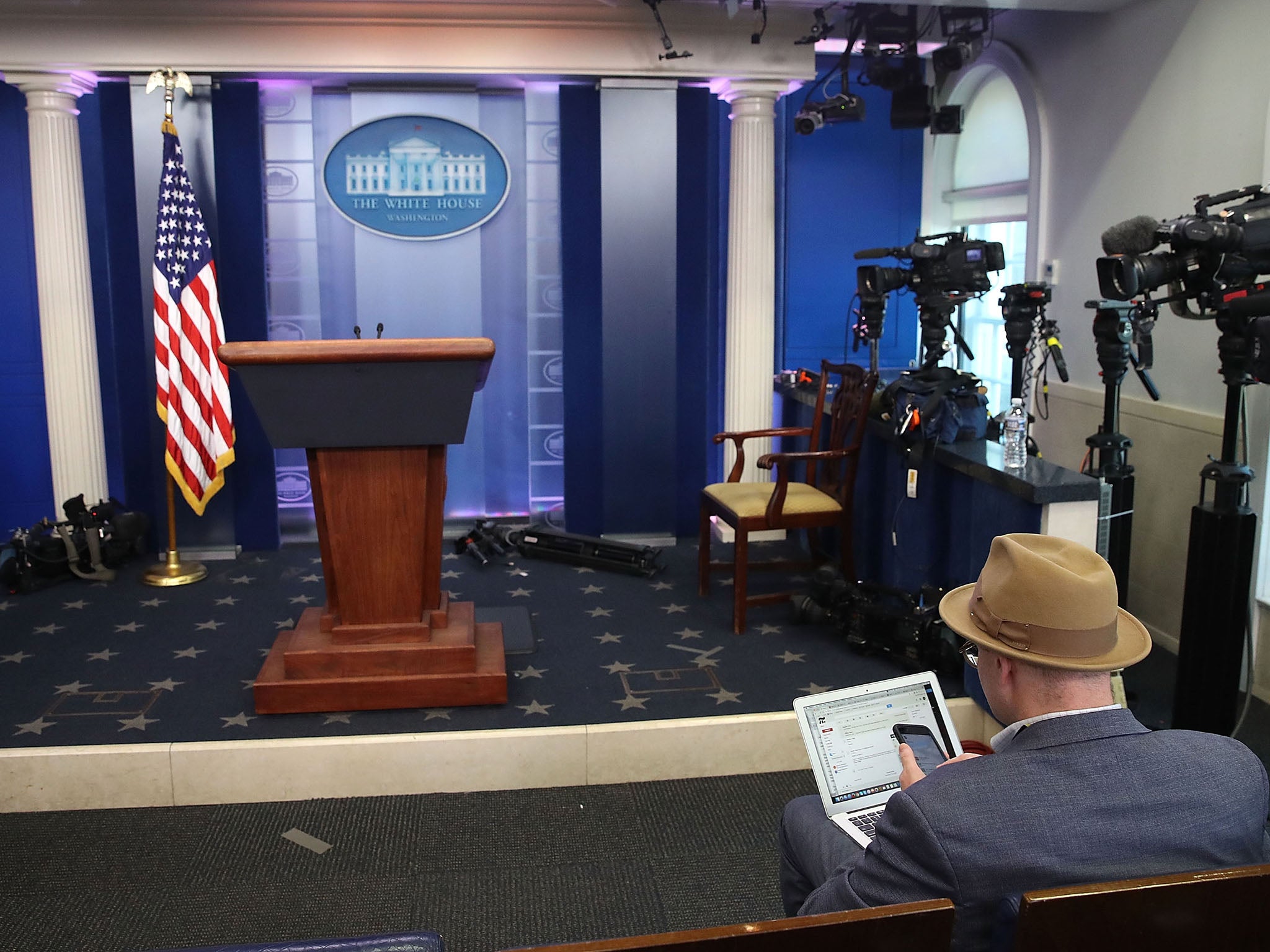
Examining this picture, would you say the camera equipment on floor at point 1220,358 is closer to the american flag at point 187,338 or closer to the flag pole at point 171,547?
the american flag at point 187,338

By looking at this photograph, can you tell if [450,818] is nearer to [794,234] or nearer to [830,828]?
[830,828]

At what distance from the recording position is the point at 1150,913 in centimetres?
140

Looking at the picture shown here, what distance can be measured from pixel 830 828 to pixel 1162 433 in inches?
120

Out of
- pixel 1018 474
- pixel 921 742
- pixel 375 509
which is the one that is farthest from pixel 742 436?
pixel 921 742

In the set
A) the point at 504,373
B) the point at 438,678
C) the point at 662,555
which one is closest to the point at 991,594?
the point at 438,678

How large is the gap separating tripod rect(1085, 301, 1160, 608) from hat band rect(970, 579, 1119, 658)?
7.47 feet

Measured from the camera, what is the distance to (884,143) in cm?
645

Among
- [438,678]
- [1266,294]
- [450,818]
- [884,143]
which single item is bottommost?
[450,818]

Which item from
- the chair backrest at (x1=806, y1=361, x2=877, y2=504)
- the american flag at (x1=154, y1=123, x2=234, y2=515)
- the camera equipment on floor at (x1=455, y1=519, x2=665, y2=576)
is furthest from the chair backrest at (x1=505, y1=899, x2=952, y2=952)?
the american flag at (x1=154, y1=123, x2=234, y2=515)

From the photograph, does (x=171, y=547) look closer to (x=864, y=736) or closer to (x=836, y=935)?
(x=864, y=736)

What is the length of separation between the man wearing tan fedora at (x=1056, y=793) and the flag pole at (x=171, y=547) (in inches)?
169

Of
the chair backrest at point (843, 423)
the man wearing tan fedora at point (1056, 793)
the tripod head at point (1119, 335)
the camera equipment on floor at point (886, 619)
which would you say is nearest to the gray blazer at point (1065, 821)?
the man wearing tan fedora at point (1056, 793)

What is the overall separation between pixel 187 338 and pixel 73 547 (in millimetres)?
1117

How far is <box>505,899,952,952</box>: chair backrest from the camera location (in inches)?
51.8
